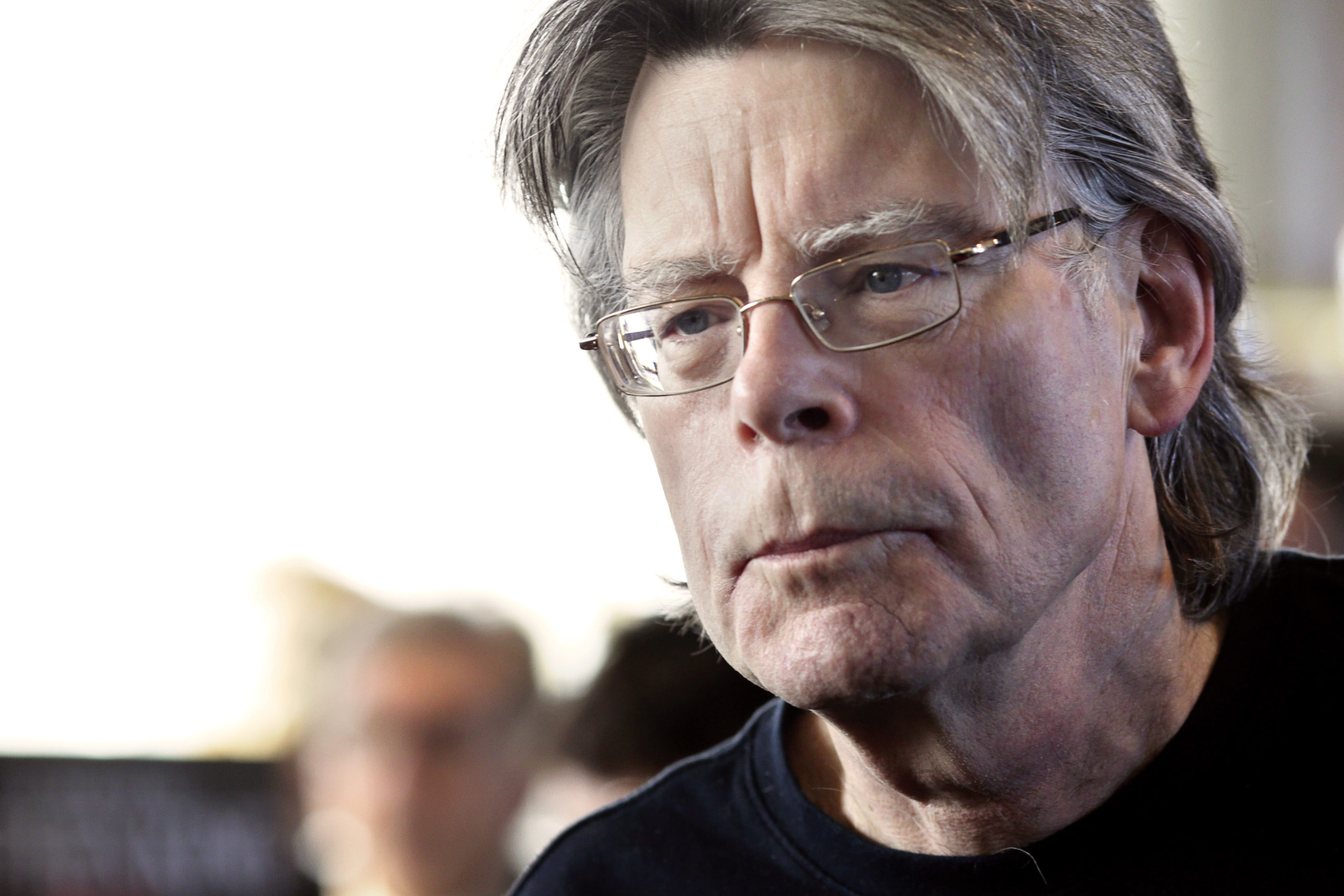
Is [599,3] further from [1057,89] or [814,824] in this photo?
[814,824]

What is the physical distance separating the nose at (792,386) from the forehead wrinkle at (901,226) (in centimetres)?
7

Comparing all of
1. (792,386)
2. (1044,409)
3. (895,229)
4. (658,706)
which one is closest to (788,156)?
(895,229)

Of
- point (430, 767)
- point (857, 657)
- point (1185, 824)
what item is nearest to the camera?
point (857, 657)

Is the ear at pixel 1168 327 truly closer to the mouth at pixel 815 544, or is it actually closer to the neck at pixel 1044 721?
the neck at pixel 1044 721

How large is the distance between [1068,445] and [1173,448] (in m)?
0.41

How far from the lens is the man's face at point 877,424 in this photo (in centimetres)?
121

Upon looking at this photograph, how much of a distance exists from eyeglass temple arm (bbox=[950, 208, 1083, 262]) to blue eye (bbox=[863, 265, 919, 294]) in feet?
0.17

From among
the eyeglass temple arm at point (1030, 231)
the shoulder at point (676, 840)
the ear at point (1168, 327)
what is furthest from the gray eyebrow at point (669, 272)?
the shoulder at point (676, 840)

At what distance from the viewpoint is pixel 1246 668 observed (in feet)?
4.65

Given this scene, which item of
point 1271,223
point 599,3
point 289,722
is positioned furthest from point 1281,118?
point 599,3

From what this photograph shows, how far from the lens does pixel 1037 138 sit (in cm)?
126

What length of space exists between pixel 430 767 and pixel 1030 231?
225 centimetres

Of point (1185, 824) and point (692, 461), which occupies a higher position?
point (692, 461)

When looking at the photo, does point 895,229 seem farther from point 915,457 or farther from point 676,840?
point 676,840
